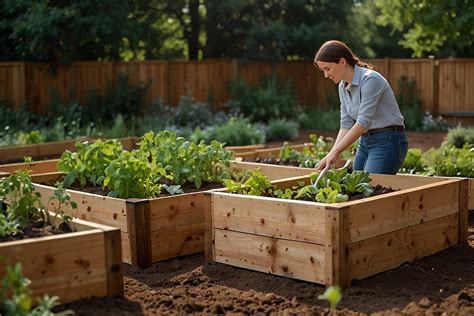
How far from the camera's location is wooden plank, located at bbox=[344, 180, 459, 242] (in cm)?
545

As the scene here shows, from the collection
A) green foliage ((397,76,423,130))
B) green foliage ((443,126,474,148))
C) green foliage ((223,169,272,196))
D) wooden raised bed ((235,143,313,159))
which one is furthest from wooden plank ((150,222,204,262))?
green foliage ((397,76,423,130))

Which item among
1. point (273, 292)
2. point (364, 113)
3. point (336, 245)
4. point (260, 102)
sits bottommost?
point (273, 292)

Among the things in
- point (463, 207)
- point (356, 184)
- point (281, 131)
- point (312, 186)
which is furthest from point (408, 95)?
point (312, 186)

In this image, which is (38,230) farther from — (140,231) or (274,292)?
(274,292)

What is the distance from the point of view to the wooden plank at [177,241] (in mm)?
6309

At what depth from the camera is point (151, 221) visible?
6250mm

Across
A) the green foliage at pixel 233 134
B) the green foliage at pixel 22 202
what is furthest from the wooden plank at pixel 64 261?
the green foliage at pixel 233 134

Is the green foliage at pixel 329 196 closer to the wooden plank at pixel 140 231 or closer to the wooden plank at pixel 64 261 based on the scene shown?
the wooden plank at pixel 140 231

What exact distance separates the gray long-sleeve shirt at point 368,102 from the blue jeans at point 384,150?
10 cm

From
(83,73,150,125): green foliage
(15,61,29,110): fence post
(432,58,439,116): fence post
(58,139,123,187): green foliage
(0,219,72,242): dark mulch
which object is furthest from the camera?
(432,58,439,116): fence post

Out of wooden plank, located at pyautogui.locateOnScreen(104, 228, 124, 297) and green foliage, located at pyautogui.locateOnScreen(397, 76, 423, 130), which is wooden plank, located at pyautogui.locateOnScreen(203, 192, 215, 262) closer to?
wooden plank, located at pyautogui.locateOnScreen(104, 228, 124, 297)

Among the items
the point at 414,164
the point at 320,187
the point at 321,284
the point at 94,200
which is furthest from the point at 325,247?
the point at 414,164

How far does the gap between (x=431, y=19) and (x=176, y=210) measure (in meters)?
14.7

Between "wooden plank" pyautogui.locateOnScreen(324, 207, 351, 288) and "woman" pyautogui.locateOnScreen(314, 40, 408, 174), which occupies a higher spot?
"woman" pyautogui.locateOnScreen(314, 40, 408, 174)
